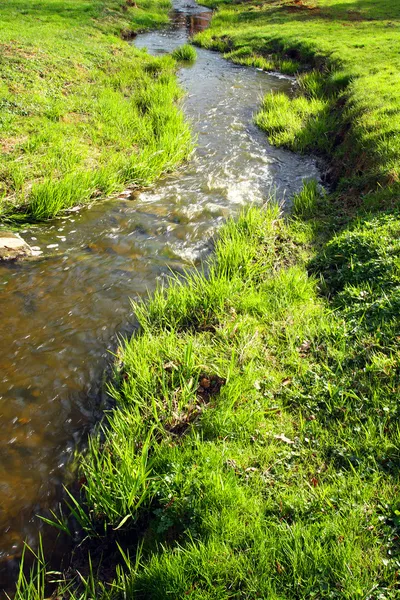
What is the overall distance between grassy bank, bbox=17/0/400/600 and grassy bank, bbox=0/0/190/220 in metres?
3.76

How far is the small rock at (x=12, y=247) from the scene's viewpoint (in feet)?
24.1

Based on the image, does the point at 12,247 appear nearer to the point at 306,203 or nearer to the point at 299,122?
the point at 306,203

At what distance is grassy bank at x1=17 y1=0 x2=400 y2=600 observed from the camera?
313 centimetres

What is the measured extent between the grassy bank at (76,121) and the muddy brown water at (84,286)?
552mm

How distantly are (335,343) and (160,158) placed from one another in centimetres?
772

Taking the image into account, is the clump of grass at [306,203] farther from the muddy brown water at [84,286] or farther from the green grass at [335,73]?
the green grass at [335,73]

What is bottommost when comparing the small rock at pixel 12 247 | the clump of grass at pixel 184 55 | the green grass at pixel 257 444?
the green grass at pixel 257 444

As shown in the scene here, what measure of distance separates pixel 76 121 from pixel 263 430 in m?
10.7

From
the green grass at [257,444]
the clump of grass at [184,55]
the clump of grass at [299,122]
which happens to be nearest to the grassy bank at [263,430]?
the green grass at [257,444]

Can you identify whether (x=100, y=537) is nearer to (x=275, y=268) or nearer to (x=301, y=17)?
(x=275, y=268)

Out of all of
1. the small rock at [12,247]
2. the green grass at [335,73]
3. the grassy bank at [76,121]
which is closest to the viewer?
the small rock at [12,247]

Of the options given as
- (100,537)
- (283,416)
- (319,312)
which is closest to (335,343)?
(319,312)

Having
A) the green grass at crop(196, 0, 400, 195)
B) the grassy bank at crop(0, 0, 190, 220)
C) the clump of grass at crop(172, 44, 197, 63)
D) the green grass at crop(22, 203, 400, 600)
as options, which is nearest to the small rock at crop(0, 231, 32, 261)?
the grassy bank at crop(0, 0, 190, 220)

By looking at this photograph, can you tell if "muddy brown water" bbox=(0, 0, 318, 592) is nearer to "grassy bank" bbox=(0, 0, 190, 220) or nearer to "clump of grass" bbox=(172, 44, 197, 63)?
"grassy bank" bbox=(0, 0, 190, 220)
